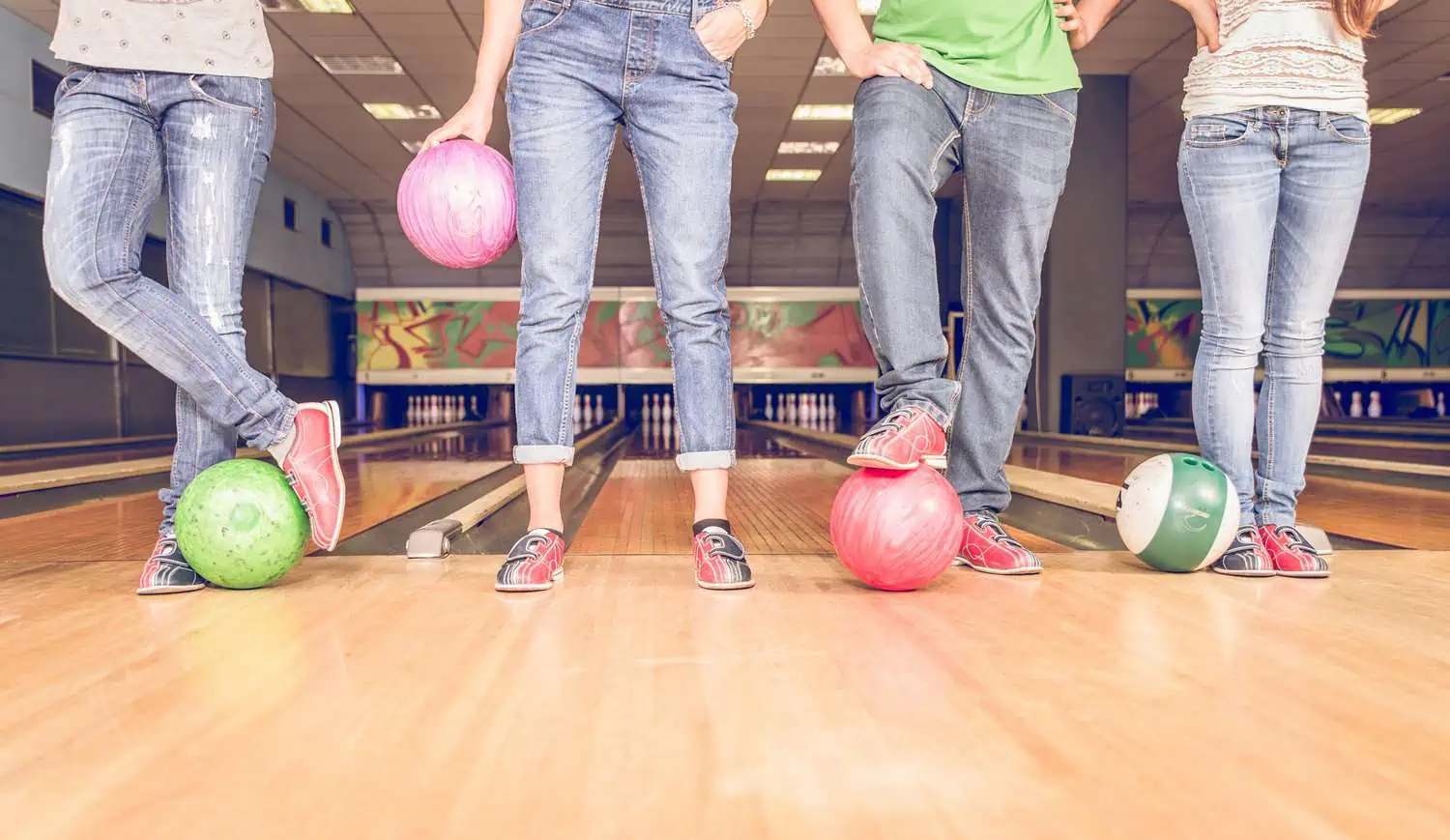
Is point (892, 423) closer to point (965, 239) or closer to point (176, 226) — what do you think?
point (965, 239)

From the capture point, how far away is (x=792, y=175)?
316 inches

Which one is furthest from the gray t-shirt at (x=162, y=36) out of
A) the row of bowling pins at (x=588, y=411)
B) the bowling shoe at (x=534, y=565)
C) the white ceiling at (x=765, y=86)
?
the row of bowling pins at (x=588, y=411)

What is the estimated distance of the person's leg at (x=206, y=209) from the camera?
1259mm

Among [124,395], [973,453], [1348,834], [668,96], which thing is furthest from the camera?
[124,395]

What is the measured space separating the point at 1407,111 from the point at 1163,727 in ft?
25.6

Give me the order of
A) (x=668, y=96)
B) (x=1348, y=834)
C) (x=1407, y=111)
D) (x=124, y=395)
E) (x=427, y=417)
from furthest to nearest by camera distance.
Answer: (x=427, y=417) → (x=1407, y=111) → (x=124, y=395) → (x=668, y=96) → (x=1348, y=834)

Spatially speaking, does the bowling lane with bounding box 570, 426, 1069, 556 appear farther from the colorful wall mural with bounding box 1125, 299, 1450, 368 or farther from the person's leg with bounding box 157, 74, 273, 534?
the colorful wall mural with bounding box 1125, 299, 1450, 368

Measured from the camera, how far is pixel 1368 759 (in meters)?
0.61

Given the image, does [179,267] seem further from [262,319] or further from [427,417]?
[427,417]

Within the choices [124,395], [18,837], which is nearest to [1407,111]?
[18,837]

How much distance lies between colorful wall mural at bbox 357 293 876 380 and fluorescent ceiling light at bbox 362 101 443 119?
196cm

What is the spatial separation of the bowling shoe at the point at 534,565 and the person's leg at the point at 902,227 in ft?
1.58

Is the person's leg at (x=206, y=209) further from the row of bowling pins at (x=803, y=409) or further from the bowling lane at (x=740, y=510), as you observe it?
the row of bowling pins at (x=803, y=409)

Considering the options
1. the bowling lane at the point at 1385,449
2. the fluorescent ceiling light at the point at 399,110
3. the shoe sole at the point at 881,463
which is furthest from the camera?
the fluorescent ceiling light at the point at 399,110
